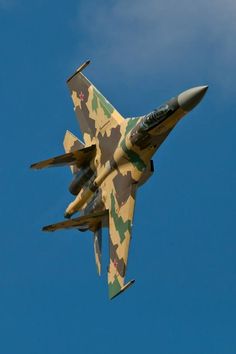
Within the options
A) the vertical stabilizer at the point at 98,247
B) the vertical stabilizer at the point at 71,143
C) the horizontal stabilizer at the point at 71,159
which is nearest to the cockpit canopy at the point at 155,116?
the horizontal stabilizer at the point at 71,159

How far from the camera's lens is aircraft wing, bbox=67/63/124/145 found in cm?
4838

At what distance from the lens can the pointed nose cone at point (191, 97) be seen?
42.2 metres

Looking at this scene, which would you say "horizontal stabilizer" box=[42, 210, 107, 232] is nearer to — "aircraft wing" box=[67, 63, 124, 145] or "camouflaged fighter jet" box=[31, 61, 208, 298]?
"camouflaged fighter jet" box=[31, 61, 208, 298]

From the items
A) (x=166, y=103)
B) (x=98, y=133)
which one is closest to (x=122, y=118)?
(x=98, y=133)

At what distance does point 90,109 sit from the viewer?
50531 millimetres

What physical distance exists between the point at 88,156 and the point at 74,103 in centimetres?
459

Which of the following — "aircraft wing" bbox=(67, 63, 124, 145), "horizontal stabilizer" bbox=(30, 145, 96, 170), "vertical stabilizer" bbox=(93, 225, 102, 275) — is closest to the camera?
"horizontal stabilizer" bbox=(30, 145, 96, 170)

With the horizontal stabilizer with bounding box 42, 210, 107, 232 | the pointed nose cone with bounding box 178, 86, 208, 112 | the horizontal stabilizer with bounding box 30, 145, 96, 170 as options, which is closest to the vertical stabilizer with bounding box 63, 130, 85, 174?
the horizontal stabilizer with bounding box 30, 145, 96, 170

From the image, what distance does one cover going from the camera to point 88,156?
1919 inches

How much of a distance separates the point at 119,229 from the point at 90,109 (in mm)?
7514

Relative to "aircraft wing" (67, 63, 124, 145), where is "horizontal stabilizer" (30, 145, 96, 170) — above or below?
below

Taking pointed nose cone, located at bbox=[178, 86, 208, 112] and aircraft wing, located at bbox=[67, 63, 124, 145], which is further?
aircraft wing, located at bbox=[67, 63, 124, 145]

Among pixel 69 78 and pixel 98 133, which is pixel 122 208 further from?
pixel 69 78

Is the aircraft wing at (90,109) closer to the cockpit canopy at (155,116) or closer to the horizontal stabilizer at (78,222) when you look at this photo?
the cockpit canopy at (155,116)
